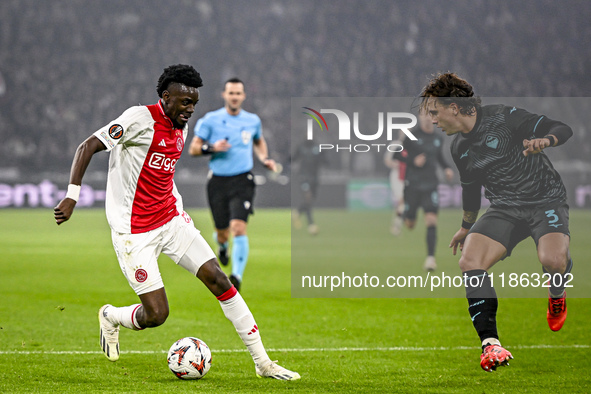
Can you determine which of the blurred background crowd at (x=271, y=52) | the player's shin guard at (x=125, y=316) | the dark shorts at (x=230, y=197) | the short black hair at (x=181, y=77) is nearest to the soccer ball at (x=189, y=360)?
the player's shin guard at (x=125, y=316)

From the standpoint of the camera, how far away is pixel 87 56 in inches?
1196

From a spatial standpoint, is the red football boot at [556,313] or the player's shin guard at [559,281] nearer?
the player's shin guard at [559,281]

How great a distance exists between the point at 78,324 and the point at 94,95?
77.3ft

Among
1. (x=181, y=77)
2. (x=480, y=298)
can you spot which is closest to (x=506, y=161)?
(x=480, y=298)

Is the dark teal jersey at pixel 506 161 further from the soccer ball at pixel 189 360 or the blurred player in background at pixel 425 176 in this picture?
the blurred player in background at pixel 425 176

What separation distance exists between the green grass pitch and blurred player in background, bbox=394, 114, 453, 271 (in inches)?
17.5

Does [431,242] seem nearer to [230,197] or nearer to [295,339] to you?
[230,197]

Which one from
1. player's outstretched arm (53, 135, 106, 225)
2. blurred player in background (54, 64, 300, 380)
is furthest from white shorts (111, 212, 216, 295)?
player's outstretched arm (53, 135, 106, 225)

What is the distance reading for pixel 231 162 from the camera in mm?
9133

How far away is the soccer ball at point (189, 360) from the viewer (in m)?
4.81

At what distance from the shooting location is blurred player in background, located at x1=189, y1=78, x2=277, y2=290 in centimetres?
881

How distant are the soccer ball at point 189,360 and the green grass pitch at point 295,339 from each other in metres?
0.09

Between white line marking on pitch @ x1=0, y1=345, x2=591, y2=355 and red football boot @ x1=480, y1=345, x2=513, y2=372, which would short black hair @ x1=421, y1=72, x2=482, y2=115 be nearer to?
red football boot @ x1=480, y1=345, x2=513, y2=372

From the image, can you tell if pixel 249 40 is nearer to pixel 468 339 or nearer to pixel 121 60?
pixel 121 60
